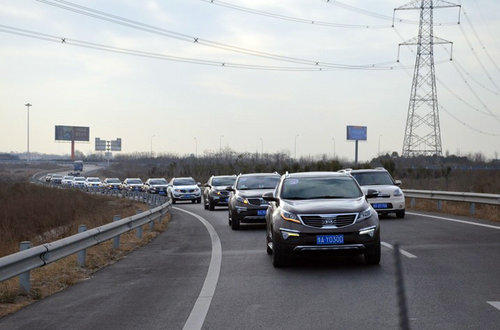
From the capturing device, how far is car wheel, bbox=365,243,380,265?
37.6 feet

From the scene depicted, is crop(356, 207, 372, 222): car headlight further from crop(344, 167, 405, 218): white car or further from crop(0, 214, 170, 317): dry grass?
crop(344, 167, 405, 218): white car

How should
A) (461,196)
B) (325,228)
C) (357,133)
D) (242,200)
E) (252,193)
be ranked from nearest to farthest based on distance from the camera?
(325,228)
(242,200)
(252,193)
(461,196)
(357,133)

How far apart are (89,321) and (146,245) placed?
32.1 feet

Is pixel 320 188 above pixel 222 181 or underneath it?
above

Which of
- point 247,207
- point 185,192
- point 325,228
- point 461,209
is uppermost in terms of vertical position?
point 325,228

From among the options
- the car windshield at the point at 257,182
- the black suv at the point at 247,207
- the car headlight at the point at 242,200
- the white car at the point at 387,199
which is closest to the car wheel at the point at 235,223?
the black suv at the point at 247,207

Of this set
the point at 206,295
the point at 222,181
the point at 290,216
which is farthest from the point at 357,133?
the point at 206,295

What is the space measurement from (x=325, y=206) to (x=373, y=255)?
3.74ft

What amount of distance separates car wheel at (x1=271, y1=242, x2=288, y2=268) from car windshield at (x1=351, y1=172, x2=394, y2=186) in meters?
13.1

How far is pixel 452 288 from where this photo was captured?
362 inches

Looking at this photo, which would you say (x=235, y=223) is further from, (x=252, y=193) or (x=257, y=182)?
(x=257, y=182)

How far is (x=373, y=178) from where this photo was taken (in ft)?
80.9

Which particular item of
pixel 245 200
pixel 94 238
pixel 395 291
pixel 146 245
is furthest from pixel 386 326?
pixel 245 200

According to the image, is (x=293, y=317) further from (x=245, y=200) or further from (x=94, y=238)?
(x=245, y=200)
